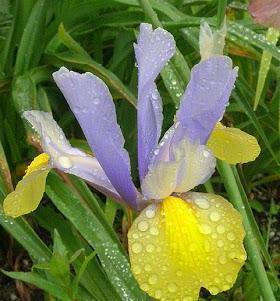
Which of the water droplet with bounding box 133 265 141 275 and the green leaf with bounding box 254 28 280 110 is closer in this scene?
the water droplet with bounding box 133 265 141 275

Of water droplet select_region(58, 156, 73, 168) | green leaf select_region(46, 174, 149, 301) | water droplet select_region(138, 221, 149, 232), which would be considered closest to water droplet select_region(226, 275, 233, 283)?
water droplet select_region(138, 221, 149, 232)

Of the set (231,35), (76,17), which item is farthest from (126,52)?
(231,35)

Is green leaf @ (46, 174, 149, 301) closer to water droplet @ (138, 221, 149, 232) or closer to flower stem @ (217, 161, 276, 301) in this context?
flower stem @ (217, 161, 276, 301)

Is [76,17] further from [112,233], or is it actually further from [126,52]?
[112,233]

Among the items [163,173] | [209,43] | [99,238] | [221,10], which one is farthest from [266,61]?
[163,173]

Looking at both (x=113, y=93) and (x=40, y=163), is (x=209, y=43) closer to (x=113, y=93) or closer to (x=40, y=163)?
(x=40, y=163)

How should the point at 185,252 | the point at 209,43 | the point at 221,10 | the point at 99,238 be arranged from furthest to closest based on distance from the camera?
1. the point at 99,238
2. the point at 221,10
3. the point at 209,43
4. the point at 185,252

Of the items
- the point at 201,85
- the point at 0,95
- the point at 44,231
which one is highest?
the point at 201,85
